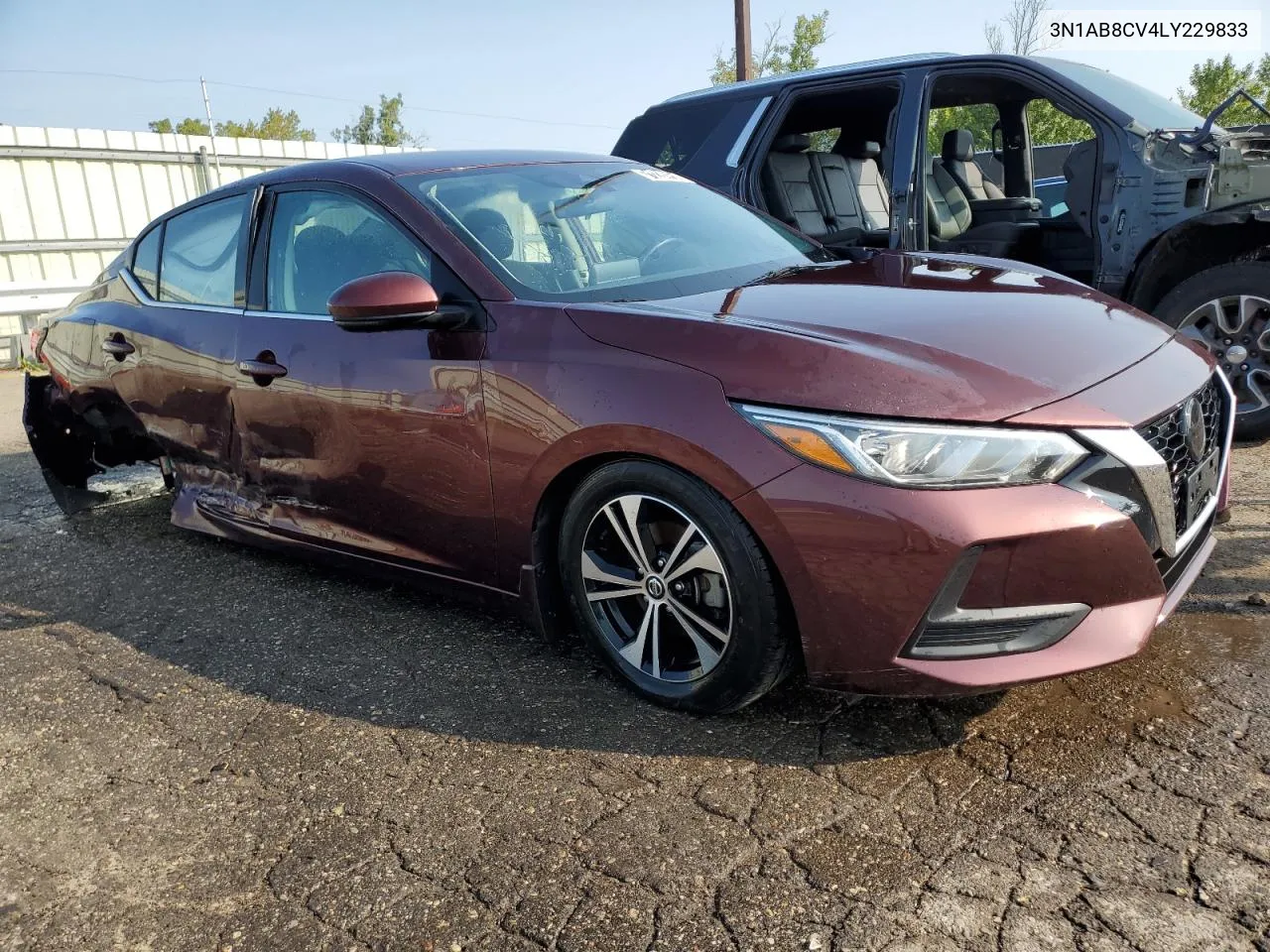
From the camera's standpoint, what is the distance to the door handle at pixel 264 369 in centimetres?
351

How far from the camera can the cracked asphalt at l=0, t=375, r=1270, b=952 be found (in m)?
1.98

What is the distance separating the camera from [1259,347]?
4.60m

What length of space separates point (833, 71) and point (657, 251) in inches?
106

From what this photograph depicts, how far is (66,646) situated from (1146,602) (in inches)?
131

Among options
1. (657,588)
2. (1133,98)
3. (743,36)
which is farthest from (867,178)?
(743,36)

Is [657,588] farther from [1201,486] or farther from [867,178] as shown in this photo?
[867,178]

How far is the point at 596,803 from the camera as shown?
2391 millimetres

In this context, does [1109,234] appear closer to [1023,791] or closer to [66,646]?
[1023,791]

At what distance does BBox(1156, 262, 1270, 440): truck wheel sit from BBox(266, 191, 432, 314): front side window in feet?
11.2

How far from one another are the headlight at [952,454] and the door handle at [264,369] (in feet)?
6.79

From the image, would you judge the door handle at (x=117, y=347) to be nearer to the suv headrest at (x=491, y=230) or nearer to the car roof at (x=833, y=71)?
the suv headrest at (x=491, y=230)

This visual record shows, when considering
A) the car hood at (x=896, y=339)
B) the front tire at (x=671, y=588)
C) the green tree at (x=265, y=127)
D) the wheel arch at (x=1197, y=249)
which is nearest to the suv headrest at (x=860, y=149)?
the wheel arch at (x=1197, y=249)

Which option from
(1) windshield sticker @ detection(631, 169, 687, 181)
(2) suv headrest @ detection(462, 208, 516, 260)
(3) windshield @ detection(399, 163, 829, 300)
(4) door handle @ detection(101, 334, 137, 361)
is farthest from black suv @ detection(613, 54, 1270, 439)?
(4) door handle @ detection(101, 334, 137, 361)

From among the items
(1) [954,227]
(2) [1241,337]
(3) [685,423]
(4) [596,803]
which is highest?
(1) [954,227]
